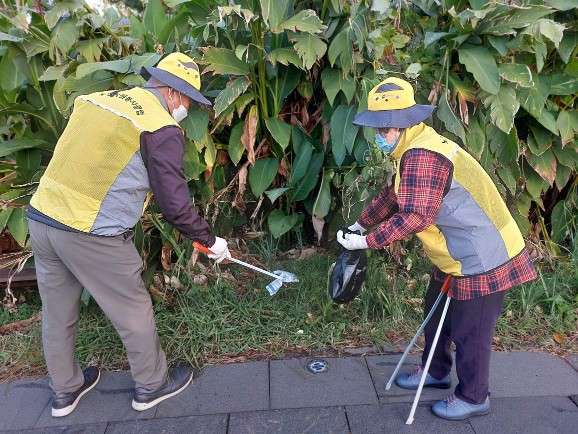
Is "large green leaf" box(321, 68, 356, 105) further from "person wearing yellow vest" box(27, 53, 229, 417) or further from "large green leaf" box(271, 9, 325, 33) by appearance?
"person wearing yellow vest" box(27, 53, 229, 417)

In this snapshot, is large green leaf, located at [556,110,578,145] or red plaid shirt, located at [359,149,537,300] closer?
red plaid shirt, located at [359,149,537,300]

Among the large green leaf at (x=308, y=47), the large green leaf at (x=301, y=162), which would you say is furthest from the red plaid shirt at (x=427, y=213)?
the large green leaf at (x=301, y=162)

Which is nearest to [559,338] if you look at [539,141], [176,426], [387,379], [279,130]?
[387,379]

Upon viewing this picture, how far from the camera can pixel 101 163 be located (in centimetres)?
235

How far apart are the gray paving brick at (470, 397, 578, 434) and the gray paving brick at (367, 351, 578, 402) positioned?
0.07 meters

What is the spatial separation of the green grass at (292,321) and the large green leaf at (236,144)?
2.89 feet

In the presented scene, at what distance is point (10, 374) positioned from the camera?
3.20 m

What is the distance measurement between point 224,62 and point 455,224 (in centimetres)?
190

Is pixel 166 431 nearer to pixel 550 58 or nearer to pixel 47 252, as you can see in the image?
pixel 47 252

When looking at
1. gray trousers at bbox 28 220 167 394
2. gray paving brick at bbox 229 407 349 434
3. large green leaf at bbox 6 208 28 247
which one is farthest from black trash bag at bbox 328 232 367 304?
large green leaf at bbox 6 208 28 247

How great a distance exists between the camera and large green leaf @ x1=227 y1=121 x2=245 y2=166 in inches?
142

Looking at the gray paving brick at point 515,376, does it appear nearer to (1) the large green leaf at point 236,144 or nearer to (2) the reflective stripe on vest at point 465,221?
(2) the reflective stripe on vest at point 465,221

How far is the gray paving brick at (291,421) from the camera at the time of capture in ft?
8.49

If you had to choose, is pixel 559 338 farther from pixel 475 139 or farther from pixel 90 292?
pixel 90 292
